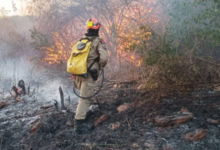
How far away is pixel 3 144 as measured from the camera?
10.9 ft

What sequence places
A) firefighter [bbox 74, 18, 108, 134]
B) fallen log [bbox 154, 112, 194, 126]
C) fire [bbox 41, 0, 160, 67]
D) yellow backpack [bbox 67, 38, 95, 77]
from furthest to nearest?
fire [bbox 41, 0, 160, 67], firefighter [bbox 74, 18, 108, 134], yellow backpack [bbox 67, 38, 95, 77], fallen log [bbox 154, 112, 194, 126]

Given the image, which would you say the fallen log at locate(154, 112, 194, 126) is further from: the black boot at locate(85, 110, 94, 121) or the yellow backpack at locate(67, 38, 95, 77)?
the yellow backpack at locate(67, 38, 95, 77)

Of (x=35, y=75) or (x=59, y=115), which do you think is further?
(x=35, y=75)

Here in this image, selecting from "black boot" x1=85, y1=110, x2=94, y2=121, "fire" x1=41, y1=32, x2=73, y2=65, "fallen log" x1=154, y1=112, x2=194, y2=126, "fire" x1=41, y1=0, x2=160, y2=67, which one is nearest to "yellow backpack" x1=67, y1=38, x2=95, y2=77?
"black boot" x1=85, y1=110, x2=94, y2=121

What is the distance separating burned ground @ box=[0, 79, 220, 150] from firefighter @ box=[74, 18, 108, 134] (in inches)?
9.1

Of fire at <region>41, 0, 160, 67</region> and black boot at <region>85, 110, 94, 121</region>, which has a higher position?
fire at <region>41, 0, 160, 67</region>

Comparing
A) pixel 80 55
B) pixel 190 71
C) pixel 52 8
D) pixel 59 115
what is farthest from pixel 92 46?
pixel 52 8

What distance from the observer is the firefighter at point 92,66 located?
10.7 feet

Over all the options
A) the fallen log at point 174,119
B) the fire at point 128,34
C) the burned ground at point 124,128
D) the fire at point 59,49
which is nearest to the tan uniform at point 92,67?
the burned ground at point 124,128

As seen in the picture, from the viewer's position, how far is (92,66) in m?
3.32

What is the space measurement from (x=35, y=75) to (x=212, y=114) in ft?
25.5

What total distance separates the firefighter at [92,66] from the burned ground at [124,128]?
9.1 inches

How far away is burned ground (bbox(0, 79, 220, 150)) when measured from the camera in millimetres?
2646

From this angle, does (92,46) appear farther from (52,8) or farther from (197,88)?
(52,8)
